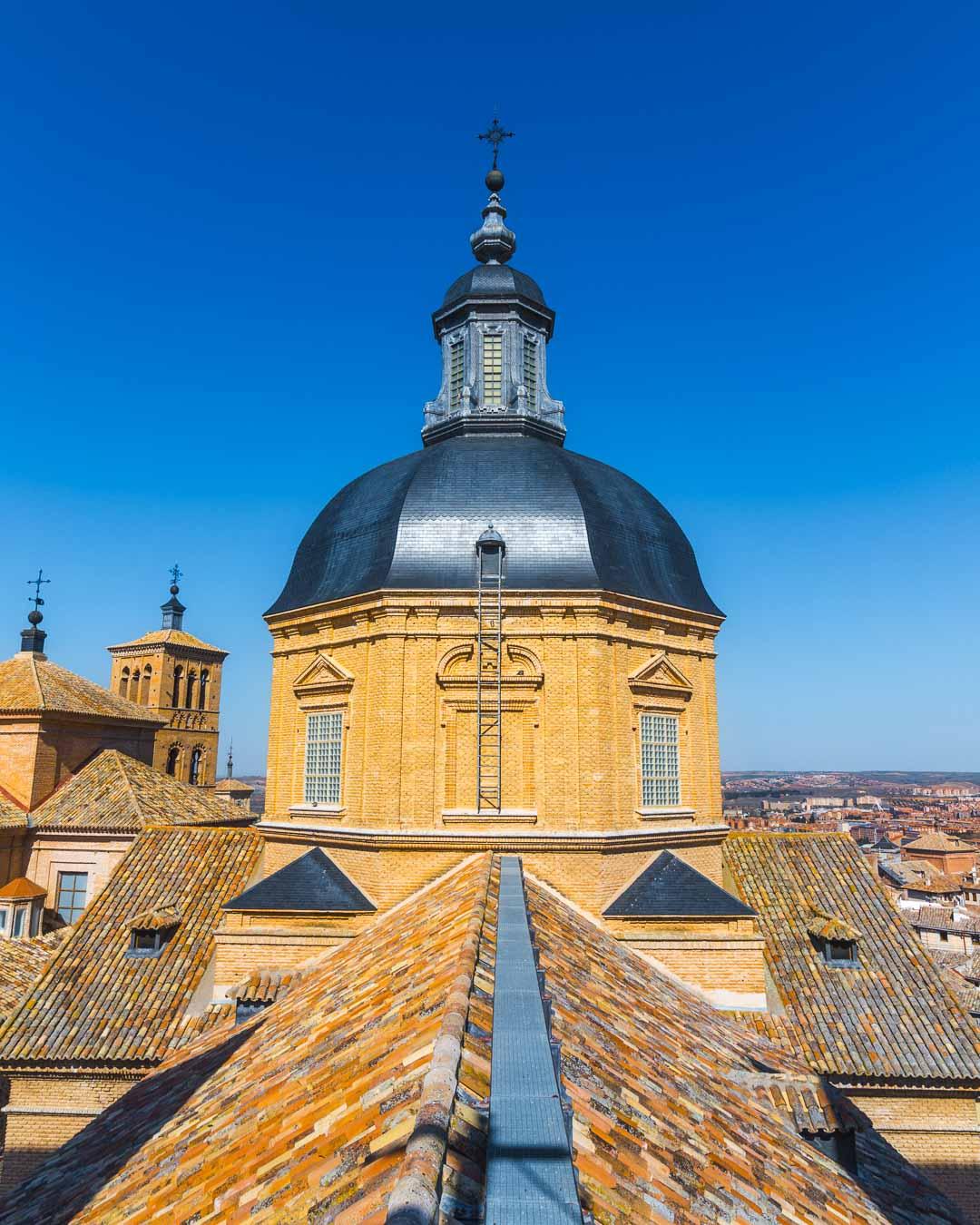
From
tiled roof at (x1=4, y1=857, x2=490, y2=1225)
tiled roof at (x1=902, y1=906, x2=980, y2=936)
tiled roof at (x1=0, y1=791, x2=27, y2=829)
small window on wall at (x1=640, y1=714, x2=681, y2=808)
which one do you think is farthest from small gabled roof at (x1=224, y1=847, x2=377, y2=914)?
tiled roof at (x1=902, y1=906, x2=980, y2=936)

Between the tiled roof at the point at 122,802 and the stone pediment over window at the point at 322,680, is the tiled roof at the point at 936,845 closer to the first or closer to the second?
the tiled roof at the point at 122,802

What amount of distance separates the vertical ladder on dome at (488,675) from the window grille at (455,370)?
5.11m

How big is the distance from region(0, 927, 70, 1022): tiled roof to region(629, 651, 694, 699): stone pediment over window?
11.8 m

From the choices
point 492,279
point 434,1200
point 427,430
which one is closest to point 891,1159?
point 434,1200

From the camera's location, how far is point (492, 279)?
18.0m

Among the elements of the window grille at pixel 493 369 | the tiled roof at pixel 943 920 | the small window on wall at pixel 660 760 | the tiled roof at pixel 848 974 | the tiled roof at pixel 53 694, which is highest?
the window grille at pixel 493 369

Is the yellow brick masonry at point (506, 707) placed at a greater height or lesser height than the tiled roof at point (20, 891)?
greater

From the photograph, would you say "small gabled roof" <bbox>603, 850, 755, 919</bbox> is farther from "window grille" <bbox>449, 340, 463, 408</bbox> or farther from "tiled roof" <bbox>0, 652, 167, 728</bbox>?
"tiled roof" <bbox>0, 652, 167, 728</bbox>

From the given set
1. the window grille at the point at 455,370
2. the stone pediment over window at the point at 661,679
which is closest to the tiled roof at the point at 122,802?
the window grille at the point at 455,370

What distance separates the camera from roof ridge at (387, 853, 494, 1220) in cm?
294

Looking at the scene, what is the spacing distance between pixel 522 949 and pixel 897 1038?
31.0 feet

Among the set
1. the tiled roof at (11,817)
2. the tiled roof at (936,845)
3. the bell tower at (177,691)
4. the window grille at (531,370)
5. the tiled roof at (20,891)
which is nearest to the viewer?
the window grille at (531,370)

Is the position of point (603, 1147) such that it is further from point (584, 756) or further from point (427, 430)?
point (427, 430)

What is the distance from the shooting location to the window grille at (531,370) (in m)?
18.1
